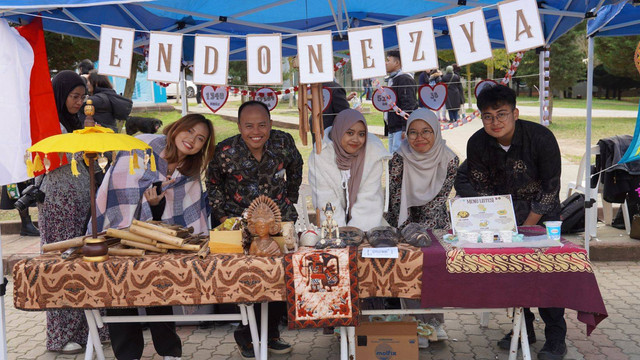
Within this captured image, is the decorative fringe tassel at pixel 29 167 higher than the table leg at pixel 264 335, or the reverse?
the decorative fringe tassel at pixel 29 167

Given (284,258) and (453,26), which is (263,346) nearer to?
(284,258)

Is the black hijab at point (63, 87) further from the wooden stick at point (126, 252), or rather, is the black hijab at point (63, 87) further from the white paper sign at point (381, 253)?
the white paper sign at point (381, 253)

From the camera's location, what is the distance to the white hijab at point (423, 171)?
3.84m

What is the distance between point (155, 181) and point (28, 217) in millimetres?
4418

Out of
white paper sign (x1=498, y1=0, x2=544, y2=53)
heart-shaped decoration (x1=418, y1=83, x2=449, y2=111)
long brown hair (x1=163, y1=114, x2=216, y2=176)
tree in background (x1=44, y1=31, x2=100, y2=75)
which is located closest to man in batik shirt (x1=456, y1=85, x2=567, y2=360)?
white paper sign (x1=498, y1=0, x2=544, y2=53)

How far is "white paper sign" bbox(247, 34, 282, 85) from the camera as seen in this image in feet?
10.3

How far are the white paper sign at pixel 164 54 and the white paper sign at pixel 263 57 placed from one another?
39 centimetres

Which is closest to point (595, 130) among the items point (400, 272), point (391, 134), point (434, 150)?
point (391, 134)

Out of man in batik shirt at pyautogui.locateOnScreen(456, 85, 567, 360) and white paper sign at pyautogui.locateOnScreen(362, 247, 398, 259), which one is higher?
man in batik shirt at pyautogui.locateOnScreen(456, 85, 567, 360)

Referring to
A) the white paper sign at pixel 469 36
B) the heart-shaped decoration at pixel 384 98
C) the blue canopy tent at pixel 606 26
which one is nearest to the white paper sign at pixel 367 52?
the white paper sign at pixel 469 36

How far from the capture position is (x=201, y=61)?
10.3ft

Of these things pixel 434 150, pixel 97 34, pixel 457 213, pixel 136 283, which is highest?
pixel 97 34

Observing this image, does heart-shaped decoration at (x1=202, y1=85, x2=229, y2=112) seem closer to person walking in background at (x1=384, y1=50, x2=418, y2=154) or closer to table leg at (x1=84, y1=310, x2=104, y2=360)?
person walking in background at (x1=384, y1=50, x2=418, y2=154)

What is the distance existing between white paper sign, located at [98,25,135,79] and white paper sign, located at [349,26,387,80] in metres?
1.19
